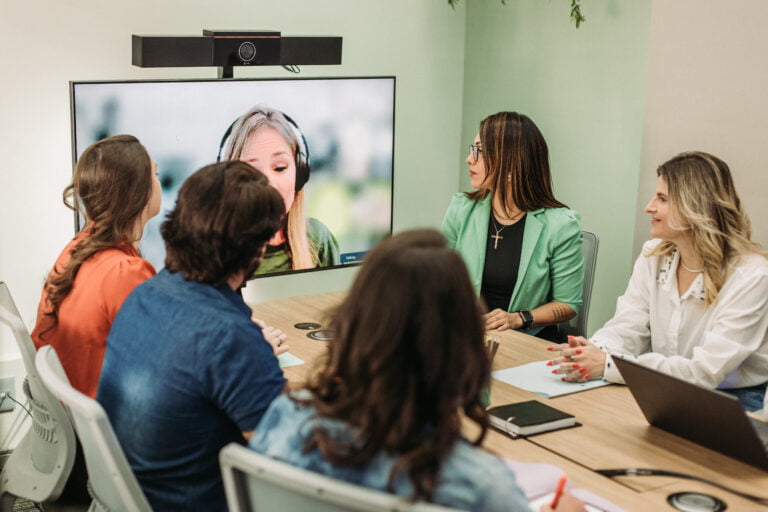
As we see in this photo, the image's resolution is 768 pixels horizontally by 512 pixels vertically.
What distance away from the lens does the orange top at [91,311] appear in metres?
2.25

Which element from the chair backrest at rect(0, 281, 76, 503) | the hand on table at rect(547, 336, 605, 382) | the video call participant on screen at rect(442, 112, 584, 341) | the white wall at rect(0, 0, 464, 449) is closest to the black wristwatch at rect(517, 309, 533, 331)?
the video call participant on screen at rect(442, 112, 584, 341)

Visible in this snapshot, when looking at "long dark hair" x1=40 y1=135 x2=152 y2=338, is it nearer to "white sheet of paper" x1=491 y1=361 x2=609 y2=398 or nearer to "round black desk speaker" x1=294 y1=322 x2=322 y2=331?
"round black desk speaker" x1=294 y1=322 x2=322 y2=331

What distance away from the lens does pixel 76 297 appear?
2271mm

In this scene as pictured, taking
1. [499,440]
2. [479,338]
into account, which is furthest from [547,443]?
[479,338]

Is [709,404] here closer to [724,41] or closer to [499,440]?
[499,440]

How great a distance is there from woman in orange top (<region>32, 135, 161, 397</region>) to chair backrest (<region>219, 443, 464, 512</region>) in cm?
102

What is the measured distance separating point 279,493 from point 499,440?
883 mm

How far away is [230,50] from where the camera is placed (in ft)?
11.4

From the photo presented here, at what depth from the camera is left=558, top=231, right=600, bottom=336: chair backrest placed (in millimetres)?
3379

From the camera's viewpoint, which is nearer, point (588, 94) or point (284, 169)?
point (284, 169)

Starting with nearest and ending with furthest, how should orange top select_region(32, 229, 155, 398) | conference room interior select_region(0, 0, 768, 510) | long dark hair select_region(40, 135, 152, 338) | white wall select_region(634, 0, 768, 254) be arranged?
orange top select_region(32, 229, 155, 398) → long dark hair select_region(40, 135, 152, 338) → white wall select_region(634, 0, 768, 254) → conference room interior select_region(0, 0, 768, 510)

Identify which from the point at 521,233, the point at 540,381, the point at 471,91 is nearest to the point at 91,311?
the point at 540,381

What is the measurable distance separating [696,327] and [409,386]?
1.69 m

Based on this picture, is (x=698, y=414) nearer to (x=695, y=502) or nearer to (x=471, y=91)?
(x=695, y=502)
